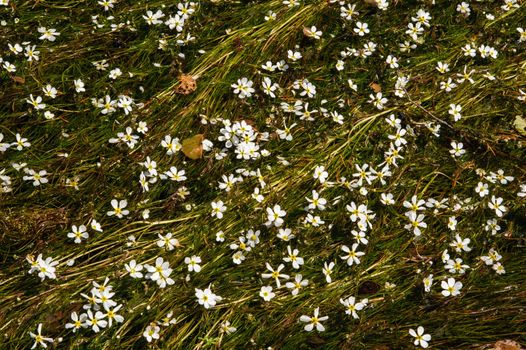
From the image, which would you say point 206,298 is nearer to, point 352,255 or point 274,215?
point 274,215

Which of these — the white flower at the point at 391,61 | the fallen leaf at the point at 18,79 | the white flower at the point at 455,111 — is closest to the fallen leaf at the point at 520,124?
the white flower at the point at 455,111

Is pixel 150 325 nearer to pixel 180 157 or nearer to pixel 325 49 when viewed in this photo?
pixel 180 157

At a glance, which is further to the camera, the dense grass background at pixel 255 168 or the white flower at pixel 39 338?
the dense grass background at pixel 255 168

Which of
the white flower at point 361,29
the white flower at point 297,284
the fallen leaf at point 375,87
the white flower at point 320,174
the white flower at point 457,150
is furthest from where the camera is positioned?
the white flower at point 361,29

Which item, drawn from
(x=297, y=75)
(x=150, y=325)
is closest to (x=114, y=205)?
(x=150, y=325)

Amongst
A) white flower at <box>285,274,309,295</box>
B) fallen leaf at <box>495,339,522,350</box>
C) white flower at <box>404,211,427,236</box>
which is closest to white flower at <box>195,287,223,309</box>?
white flower at <box>285,274,309,295</box>

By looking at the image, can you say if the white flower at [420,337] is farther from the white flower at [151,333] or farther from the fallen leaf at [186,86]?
the fallen leaf at [186,86]

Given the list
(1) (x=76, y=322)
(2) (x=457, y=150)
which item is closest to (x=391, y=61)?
(2) (x=457, y=150)
